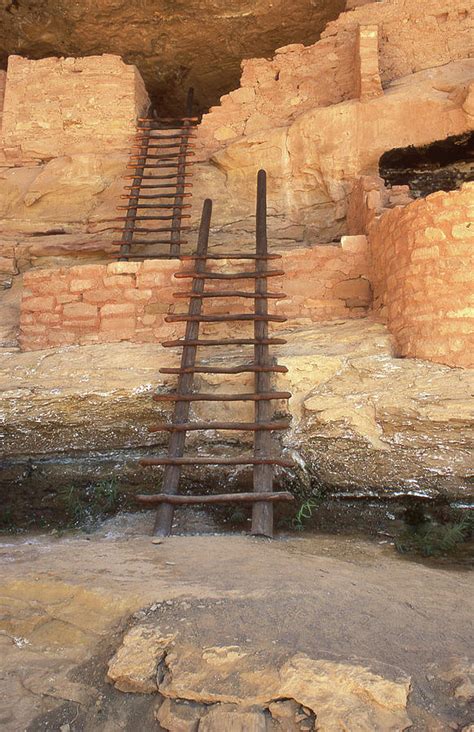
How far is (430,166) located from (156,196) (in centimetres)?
269

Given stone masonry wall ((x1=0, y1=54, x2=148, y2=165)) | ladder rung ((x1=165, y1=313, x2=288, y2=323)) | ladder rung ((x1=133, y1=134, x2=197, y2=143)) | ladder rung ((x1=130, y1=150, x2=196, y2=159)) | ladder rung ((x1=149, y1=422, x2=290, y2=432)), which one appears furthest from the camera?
stone masonry wall ((x1=0, y1=54, x2=148, y2=165))

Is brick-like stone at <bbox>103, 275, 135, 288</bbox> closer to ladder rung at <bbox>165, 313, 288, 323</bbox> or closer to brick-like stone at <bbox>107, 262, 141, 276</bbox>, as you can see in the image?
brick-like stone at <bbox>107, 262, 141, 276</bbox>

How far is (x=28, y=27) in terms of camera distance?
785 cm

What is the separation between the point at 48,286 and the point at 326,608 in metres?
3.37

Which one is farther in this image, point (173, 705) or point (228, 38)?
point (228, 38)

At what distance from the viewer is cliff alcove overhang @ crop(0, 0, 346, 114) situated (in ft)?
25.0

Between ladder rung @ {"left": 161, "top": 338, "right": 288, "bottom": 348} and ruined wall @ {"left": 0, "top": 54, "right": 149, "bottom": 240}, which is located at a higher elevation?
ruined wall @ {"left": 0, "top": 54, "right": 149, "bottom": 240}

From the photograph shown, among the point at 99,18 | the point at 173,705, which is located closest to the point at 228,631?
the point at 173,705

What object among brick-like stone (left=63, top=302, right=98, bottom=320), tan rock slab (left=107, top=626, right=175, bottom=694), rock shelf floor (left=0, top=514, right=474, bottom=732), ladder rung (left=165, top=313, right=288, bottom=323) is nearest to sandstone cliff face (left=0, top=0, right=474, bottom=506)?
brick-like stone (left=63, top=302, right=98, bottom=320)

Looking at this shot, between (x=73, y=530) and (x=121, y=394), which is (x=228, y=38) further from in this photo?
(x=73, y=530)

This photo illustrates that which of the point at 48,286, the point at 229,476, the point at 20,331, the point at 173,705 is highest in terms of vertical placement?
the point at 48,286

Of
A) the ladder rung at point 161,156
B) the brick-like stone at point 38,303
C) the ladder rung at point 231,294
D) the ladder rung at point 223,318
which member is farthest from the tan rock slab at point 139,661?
the ladder rung at point 161,156

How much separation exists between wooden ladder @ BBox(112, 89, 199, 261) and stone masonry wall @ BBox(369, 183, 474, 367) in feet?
7.39

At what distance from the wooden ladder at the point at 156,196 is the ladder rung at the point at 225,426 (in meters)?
2.23
